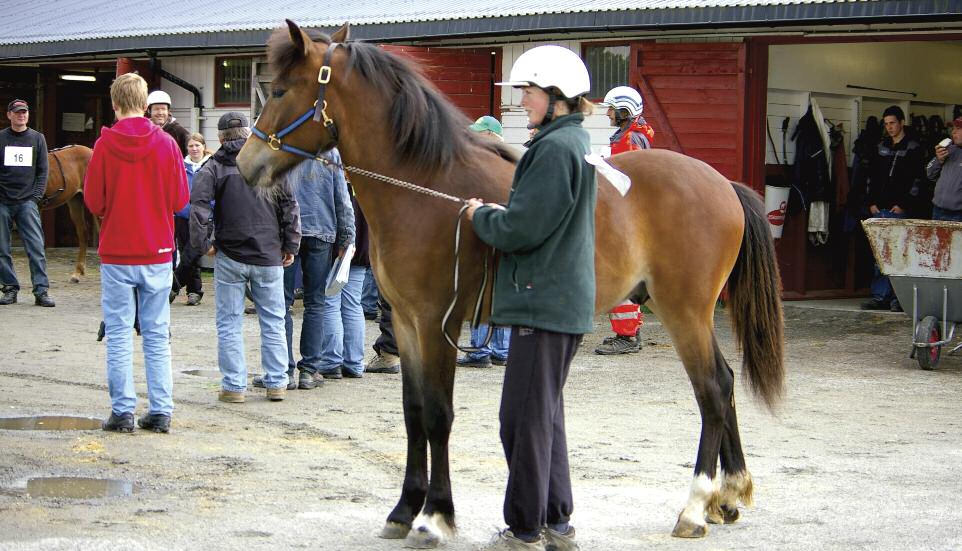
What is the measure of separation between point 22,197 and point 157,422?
770cm

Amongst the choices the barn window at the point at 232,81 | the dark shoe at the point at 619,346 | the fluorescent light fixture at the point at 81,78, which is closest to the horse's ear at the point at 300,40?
Result: the dark shoe at the point at 619,346

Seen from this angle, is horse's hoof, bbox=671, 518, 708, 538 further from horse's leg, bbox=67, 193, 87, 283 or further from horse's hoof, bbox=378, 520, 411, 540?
horse's leg, bbox=67, 193, 87, 283

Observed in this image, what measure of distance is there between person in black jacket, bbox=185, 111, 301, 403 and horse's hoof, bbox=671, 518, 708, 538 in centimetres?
381

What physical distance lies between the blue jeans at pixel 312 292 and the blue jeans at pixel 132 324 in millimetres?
1639

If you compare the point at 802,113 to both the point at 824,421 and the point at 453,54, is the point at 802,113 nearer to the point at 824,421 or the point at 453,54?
the point at 453,54

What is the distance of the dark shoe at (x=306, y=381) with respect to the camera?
9078 mm

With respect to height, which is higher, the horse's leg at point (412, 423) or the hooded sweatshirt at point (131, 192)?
the hooded sweatshirt at point (131, 192)

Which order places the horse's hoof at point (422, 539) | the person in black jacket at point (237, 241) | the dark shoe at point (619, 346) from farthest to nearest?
1. the dark shoe at point (619, 346)
2. the person in black jacket at point (237, 241)
3. the horse's hoof at point (422, 539)

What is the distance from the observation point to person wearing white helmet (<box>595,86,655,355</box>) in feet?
33.9

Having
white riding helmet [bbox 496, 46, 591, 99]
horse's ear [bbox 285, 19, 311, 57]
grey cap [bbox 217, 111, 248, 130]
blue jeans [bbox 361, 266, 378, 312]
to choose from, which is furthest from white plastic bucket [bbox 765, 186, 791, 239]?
white riding helmet [bbox 496, 46, 591, 99]

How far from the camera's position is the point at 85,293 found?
50.7 feet

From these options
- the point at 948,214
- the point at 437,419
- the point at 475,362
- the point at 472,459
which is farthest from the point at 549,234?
the point at 948,214

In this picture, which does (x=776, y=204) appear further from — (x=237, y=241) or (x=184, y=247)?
(x=237, y=241)

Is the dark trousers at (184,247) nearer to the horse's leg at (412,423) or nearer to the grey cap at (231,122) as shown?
the grey cap at (231,122)
